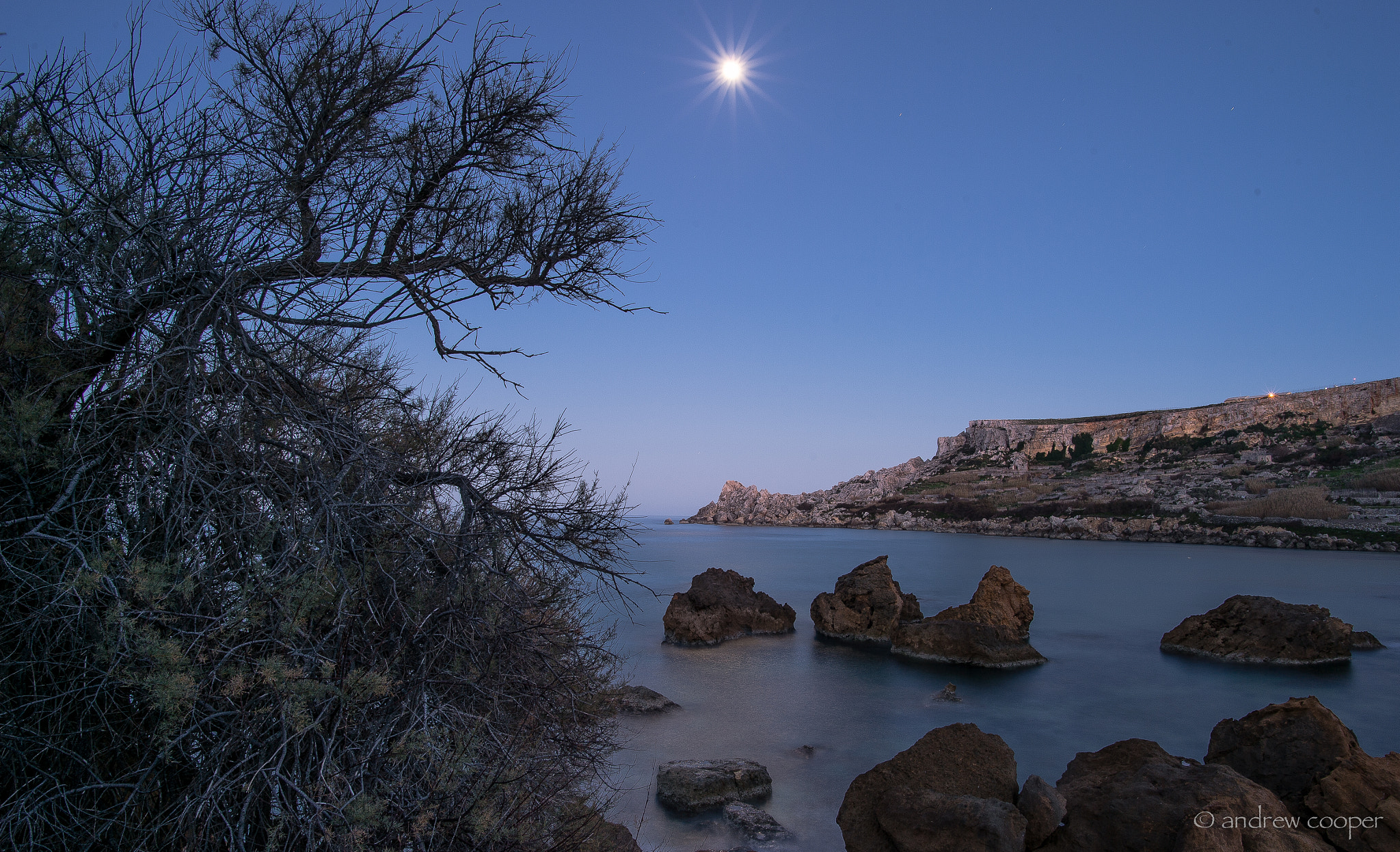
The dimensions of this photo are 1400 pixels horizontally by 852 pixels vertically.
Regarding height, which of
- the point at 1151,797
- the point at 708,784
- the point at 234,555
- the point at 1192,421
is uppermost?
the point at 1192,421

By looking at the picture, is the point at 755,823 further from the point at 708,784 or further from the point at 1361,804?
the point at 1361,804

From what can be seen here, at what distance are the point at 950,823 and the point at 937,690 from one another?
10.8 metres

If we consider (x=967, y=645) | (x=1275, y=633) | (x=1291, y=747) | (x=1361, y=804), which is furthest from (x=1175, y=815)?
(x=1275, y=633)

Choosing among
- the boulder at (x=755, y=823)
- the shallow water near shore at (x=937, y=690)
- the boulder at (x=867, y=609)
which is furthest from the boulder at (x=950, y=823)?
the boulder at (x=867, y=609)

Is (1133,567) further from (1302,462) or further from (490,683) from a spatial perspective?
(490,683)

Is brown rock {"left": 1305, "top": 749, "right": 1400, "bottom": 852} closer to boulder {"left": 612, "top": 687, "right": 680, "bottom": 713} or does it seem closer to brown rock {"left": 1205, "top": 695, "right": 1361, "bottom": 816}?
brown rock {"left": 1205, "top": 695, "right": 1361, "bottom": 816}

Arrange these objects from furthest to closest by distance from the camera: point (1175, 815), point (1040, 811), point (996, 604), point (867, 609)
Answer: point (867, 609), point (996, 604), point (1040, 811), point (1175, 815)

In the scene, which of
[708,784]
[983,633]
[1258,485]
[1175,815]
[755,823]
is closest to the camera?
[1175,815]

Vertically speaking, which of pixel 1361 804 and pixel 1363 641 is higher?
pixel 1361 804

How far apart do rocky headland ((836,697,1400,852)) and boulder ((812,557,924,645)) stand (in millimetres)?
12764

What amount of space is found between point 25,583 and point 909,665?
18149mm

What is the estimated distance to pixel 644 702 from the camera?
13273 millimetres

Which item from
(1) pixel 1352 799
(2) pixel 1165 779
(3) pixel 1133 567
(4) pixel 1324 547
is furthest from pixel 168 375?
(4) pixel 1324 547

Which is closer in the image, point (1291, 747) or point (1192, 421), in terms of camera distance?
point (1291, 747)
